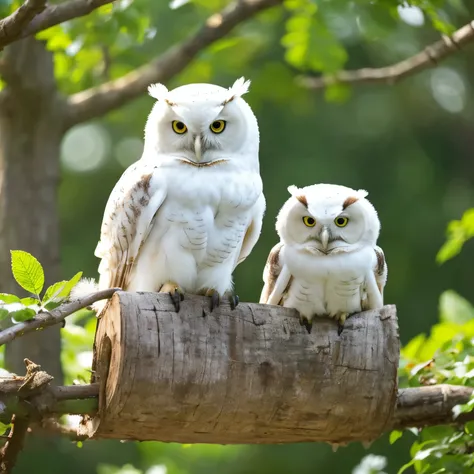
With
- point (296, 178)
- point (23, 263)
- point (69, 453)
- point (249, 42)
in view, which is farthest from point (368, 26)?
point (69, 453)

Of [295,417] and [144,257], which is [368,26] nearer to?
[144,257]

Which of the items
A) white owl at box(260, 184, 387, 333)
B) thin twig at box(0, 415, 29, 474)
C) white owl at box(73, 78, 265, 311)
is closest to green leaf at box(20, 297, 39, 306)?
thin twig at box(0, 415, 29, 474)

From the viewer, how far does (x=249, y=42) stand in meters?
5.83

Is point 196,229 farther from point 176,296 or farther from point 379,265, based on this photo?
point 379,265

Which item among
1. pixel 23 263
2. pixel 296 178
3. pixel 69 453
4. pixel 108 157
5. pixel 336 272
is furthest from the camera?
pixel 108 157

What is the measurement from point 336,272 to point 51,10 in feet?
4.44

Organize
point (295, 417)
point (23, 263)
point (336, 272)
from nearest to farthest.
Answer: point (23, 263) < point (295, 417) < point (336, 272)

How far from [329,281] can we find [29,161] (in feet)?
5.70

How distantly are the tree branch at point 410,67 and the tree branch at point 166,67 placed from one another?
775 mm

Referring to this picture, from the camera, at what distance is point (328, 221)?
3.71 metres

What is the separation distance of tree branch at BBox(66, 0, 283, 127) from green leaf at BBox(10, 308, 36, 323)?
2122mm

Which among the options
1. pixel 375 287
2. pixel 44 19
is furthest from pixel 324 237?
pixel 44 19

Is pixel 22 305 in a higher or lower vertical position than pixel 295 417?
higher

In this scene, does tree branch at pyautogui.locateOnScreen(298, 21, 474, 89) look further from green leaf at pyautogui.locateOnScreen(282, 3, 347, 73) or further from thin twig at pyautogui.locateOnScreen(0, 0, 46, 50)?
thin twig at pyautogui.locateOnScreen(0, 0, 46, 50)
